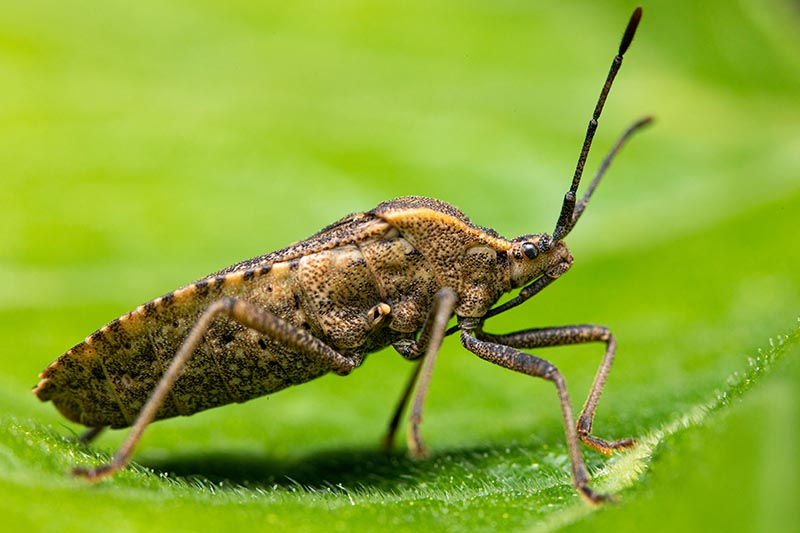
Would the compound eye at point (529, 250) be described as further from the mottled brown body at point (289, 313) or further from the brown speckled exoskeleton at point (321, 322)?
the mottled brown body at point (289, 313)

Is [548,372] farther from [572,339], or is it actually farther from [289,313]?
[289,313]

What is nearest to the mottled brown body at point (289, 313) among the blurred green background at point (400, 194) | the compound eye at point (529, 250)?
the compound eye at point (529, 250)

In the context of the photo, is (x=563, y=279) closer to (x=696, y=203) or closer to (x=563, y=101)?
(x=696, y=203)

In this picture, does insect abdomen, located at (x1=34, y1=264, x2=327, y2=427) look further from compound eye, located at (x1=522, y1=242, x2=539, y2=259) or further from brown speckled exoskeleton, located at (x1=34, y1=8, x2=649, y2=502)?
compound eye, located at (x1=522, y1=242, x2=539, y2=259)

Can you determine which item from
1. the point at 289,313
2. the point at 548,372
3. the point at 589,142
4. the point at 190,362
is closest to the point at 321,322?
the point at 289,313

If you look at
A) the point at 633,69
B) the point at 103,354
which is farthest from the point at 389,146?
the point at 103,354

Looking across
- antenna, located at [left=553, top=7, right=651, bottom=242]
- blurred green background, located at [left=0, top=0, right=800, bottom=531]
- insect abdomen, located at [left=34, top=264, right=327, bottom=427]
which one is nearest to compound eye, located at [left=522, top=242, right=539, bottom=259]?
antenna, located at [left=553, top=7, right=651, bottom=242]
